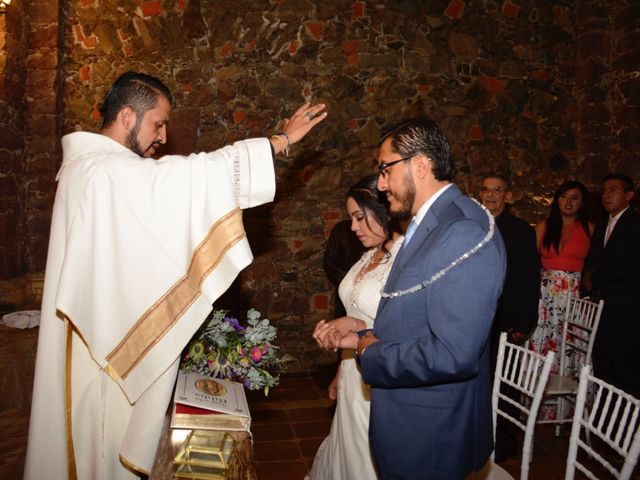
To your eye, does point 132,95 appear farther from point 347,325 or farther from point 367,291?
point 367,291

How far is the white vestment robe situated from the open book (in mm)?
82

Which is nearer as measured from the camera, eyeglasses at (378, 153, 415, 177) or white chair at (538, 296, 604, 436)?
eyeglasses at (378, 153, 415, 177)

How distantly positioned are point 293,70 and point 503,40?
92.0 inches

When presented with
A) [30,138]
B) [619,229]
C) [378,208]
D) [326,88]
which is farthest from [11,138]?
[619,229]

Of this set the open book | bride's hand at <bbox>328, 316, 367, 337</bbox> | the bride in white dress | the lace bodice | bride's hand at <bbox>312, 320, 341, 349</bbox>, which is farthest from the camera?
the lace bodice

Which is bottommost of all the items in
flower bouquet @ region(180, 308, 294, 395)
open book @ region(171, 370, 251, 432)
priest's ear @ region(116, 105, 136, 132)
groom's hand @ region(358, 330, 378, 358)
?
open book @ region(171, 370, 251, 432)

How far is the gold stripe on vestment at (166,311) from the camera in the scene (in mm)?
1657

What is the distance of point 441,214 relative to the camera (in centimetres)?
159

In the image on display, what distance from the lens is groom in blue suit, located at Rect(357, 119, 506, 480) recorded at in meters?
1.43

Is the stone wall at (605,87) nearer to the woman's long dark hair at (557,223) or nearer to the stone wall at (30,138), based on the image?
the woman's long dark hair at (557,223)

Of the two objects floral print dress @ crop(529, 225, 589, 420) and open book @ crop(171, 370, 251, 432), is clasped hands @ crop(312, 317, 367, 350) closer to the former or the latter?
open book @ crop(171, 370, 251, 432)

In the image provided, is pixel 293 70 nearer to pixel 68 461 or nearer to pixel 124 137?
pixel 124 137

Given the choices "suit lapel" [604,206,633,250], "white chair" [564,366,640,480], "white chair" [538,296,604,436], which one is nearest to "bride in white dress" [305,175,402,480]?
"white chair" [564,366,640,480]

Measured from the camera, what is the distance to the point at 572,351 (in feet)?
14.4
